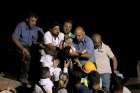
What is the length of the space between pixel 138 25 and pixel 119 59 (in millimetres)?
948

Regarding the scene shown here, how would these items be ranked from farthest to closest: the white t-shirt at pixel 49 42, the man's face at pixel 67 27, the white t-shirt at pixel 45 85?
the man's face at pixel 67 27
the white t-shirt at pixel 49 42
the white t-shirt at pixel 45 85

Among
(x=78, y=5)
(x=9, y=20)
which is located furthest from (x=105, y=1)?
(x=9, y=20)

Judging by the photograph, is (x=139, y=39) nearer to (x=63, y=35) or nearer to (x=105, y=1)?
(x=105, y=1)

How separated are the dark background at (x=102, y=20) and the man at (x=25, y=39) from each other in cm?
226

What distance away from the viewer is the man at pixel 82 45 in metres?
11.8

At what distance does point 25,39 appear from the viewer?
39.6ft

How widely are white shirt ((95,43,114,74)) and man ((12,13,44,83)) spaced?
1.30 metres

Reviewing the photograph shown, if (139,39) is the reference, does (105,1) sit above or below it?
above

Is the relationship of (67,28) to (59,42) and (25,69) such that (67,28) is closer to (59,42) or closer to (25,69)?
(59,42)

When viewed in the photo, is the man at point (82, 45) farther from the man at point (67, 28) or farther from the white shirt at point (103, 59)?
the white shirt at point (103, 59)

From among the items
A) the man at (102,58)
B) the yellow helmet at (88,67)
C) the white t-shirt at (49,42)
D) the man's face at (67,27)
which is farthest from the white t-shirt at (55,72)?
the man at (102,58)

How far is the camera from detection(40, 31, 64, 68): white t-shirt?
11594mm

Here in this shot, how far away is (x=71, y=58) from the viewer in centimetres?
1177

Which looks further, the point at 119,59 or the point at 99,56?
the point at 119,59
